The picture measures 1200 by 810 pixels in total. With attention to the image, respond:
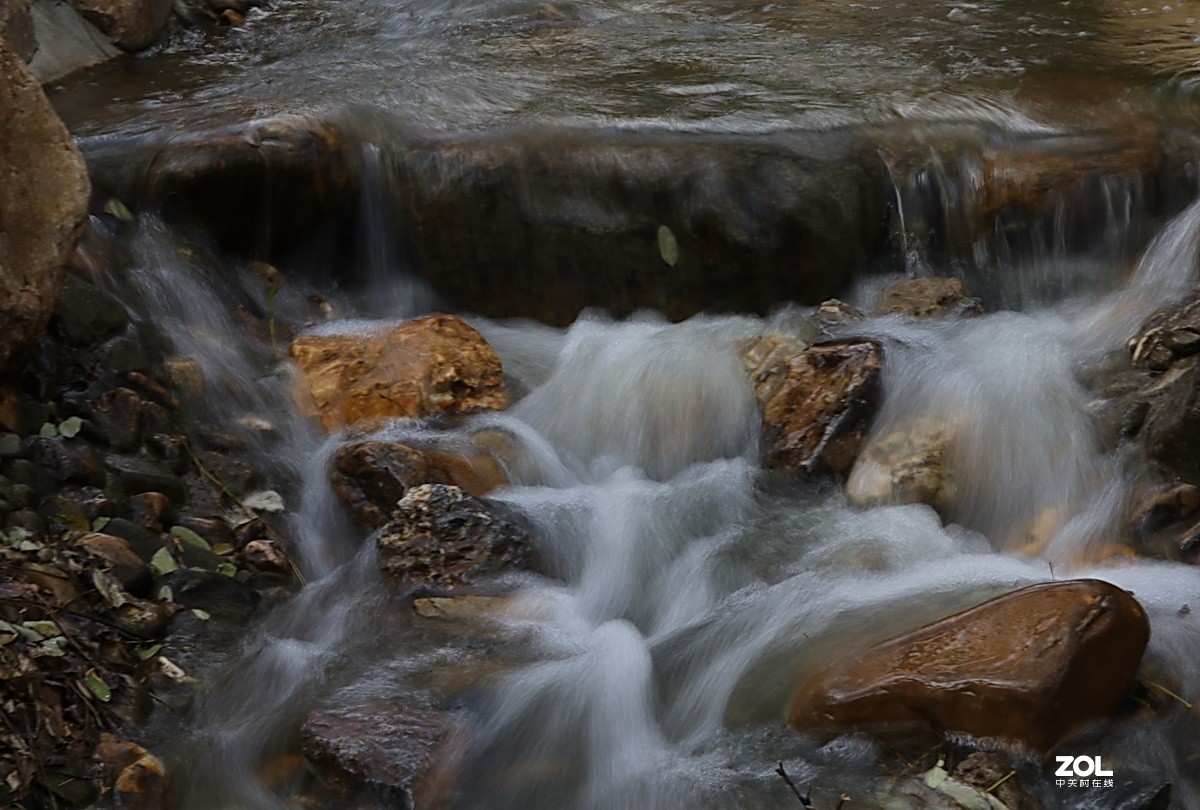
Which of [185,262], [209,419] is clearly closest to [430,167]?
[185,262]

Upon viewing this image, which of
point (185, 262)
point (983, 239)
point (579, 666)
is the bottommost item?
point (579, 666)

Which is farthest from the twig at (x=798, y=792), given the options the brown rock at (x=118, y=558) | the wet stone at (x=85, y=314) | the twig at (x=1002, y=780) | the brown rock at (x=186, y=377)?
the wet stone at (x=85, y=314)

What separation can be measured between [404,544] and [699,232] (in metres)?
2.34

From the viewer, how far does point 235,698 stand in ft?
11.8

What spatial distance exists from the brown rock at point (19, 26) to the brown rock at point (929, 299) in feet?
14.7

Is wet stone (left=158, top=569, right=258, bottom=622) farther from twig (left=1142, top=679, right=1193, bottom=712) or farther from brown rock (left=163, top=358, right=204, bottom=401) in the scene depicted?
twig (left=1142, top=679, right=1193, bottom=712)

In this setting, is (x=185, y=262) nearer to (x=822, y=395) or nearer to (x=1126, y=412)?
(x=822, y=395)

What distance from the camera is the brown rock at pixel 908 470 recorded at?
4367mm

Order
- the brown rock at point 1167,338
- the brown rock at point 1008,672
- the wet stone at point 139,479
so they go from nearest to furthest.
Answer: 1. the brown rock at point 1008,672
2. the wet stone at point 139,479
3. the brown rock at point 1167,338

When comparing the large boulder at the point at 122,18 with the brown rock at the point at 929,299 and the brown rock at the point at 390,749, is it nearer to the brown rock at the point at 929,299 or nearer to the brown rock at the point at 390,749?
the brown rock at the point at 929,299

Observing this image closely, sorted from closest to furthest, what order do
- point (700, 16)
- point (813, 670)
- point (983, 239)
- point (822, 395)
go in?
point (813, 670)
point (822, 395)
point (983, 239)
point (700, 16)

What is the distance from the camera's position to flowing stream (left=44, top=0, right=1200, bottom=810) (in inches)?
134

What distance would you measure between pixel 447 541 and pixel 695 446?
1.24 m

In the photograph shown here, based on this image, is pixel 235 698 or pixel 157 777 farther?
pixel 235 698
